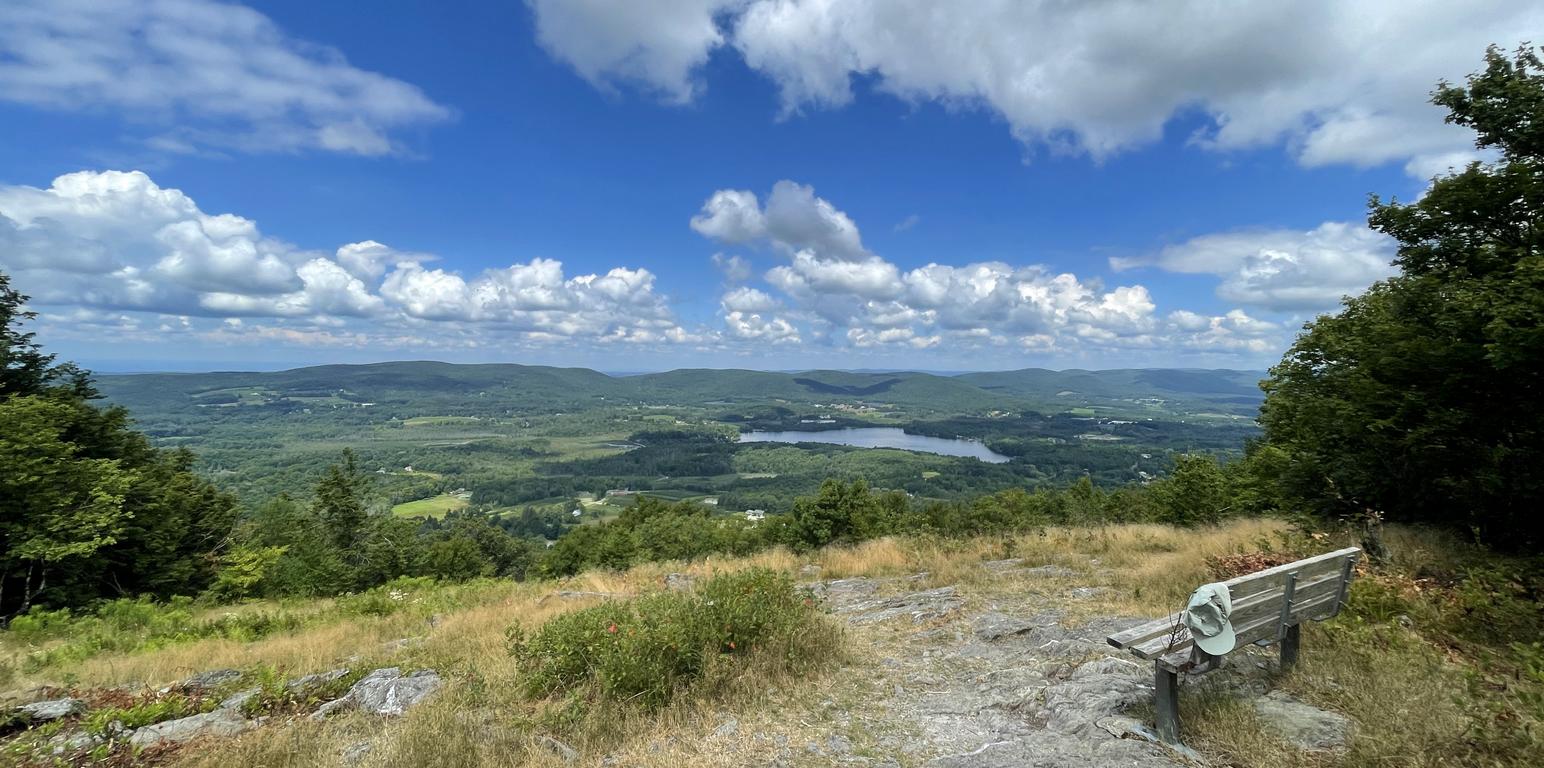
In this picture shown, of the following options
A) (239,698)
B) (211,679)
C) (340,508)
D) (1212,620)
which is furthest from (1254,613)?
(340,508)

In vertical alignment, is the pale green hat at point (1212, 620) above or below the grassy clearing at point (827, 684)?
above

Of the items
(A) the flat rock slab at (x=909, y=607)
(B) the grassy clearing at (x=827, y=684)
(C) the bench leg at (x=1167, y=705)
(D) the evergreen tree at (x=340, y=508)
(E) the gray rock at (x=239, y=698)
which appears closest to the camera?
(B) the grassy clearing at (x=827, y=684)

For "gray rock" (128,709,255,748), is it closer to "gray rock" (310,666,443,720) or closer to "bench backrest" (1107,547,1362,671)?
"gray rock" (310,666,443,720)

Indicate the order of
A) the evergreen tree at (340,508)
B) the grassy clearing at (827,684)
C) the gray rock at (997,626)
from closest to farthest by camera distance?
1. the grassy clearing at (827,684)
2. the gray rock at (997,626)
3. the evergreen tree at (340,508)

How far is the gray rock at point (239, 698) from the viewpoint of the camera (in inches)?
228

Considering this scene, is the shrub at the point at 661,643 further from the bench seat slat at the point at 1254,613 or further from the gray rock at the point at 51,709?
the gray rock at the point at 51,709

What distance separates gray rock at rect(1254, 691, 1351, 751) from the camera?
12.3 feet

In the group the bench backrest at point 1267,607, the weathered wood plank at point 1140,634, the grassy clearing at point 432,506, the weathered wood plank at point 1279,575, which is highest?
the weathered wood plank at point 1279,575

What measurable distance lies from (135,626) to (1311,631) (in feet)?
63.0

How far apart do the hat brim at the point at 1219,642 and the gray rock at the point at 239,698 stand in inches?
336

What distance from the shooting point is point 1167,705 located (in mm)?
4129

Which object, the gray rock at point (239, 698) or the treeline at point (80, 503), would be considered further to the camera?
the treeline at point (80, 503)

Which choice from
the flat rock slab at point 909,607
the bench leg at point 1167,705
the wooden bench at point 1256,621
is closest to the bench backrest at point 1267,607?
the wooden bench at point 1256,621

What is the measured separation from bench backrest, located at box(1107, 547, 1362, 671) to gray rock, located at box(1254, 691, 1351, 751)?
0.43 metres
